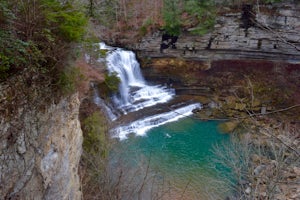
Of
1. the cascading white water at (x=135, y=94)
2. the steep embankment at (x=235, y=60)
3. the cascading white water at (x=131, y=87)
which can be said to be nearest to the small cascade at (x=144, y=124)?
the cascading white water at (x=135, y=94)

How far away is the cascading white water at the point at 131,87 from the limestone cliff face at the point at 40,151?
33.7 feet

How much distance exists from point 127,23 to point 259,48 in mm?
9928

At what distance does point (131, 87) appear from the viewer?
752 inches

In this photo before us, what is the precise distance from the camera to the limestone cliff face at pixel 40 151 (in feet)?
14.0

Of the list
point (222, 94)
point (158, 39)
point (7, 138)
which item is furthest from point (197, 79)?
point (7, 138)

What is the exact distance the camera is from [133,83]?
19.6m

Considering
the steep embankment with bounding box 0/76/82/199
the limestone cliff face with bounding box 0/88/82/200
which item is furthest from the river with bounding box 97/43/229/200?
the steep embankment with bounding box 0/76/82/199

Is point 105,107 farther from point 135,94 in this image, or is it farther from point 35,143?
point 35,143

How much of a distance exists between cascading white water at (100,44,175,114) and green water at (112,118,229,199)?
9.15 feet

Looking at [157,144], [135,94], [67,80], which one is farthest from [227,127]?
[67,80]

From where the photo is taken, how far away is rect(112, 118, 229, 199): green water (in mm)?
11578

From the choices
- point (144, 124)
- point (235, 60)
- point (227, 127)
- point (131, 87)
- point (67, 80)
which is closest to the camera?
point (67, 80)

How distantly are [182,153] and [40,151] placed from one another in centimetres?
941

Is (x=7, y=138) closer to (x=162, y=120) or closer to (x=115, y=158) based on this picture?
(x=115, y=158)
